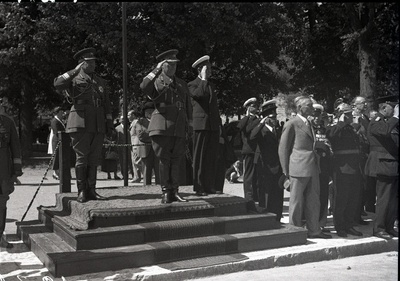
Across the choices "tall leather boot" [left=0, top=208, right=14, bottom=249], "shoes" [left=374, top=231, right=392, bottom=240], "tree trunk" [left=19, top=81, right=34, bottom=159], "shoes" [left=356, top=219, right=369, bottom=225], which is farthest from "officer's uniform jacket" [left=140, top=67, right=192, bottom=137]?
"tree trunk" [left=19, top=81, right=34, bottom=159]

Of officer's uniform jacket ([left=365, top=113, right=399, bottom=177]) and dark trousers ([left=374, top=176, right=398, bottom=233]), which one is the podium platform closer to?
dark trousers ([left=374, top=176, right=398, bottom=233])

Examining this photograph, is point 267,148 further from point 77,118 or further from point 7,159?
point 7,159

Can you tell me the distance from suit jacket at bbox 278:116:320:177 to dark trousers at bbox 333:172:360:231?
683mm

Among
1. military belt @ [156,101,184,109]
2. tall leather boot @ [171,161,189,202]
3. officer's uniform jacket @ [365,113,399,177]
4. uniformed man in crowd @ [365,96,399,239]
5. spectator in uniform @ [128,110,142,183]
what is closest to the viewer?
military belt @ [156,101,184,109]

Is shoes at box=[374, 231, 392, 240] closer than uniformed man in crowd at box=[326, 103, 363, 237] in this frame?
Yes

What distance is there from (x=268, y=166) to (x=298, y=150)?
1253 millimetres

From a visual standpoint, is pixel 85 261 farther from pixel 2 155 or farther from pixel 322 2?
pixel 322 2

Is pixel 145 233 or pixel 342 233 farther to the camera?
pixel 342 233

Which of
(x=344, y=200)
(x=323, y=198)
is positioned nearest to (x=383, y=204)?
(x=344, y=200)

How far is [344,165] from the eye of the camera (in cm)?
763

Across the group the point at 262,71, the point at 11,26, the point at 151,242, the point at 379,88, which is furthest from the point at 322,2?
the point at 11,26

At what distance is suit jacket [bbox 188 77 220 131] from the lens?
724cm

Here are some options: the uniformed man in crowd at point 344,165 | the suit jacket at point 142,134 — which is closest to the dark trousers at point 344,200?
the uniformed man in crowd at point 344,165

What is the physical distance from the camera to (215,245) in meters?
6.12
